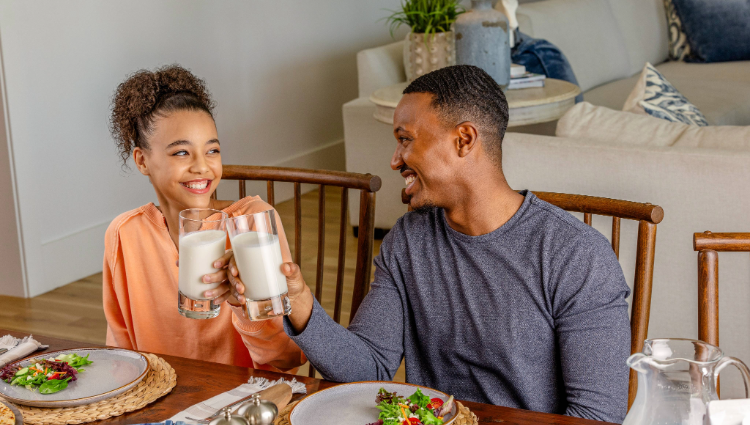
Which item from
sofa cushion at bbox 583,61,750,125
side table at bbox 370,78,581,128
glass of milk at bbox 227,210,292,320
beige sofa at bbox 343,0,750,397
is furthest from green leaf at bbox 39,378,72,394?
sofa cushion at bbox 583,61,750,125

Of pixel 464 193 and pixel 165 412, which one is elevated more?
pixel 464 193

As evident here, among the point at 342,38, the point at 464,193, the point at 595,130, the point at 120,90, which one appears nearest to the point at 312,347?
the point at 464,193

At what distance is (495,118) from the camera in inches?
47.1

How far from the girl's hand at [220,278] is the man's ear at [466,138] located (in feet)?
1.28

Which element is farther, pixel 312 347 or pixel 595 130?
pixel 595 130

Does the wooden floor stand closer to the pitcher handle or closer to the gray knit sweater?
the gray knit sweater

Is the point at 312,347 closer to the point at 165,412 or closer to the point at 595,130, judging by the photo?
the point at 165,412

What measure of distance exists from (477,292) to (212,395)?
1.37 ft

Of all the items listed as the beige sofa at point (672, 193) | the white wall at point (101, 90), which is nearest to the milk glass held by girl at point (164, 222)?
the beige sofa at point (672, 193)

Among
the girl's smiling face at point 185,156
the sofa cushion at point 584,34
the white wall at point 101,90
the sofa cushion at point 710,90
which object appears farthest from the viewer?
the sofa cushion at point 584,34

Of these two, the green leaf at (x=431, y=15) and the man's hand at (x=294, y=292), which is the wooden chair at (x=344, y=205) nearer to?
the man's hand at (x=294, y=292)

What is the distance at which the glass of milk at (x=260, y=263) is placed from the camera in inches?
36.5

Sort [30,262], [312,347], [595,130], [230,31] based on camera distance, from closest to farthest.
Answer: [312,347] → [595,130] → [30,262] → [230,31]

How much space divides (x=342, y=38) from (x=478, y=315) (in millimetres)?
4178
